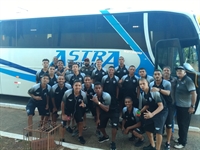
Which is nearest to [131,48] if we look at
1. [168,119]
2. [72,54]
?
[72,54]

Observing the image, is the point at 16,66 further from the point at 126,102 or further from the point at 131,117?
the point at 131,117

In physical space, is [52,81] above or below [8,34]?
below

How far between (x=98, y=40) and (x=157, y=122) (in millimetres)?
3263

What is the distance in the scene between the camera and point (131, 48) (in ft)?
18.9

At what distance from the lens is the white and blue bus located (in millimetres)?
5355

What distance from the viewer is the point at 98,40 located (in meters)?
6.07

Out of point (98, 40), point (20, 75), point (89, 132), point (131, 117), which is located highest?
point (98, 40)

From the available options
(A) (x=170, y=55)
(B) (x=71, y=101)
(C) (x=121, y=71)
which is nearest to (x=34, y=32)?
(C) (x=121, y=71)

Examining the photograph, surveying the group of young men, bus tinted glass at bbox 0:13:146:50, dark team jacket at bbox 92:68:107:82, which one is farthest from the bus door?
dark team jacket at bbox 92:68:107:82

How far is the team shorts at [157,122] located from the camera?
3.72 m

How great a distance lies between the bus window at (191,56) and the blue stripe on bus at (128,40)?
36.5 inches

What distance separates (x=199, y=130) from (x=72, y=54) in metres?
4.23

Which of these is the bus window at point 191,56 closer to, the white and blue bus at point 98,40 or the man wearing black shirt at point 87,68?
the white and blue bus at point 98,40

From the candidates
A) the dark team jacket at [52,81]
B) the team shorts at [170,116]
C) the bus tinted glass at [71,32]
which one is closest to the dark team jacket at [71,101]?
the dark team jacket at [52,81]
